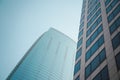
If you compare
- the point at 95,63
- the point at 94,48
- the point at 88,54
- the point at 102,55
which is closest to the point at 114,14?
the point at 94,48

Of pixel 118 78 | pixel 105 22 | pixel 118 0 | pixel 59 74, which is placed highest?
pixel 118 0

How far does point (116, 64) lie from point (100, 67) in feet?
11.7

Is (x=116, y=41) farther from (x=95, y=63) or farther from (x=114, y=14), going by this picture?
(x=114, y=14)

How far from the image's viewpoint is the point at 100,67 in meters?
24.3

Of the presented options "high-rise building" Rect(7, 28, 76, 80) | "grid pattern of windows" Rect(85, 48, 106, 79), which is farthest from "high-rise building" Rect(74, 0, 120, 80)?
"high-rise building" Rect(7, 28, 76, 80)

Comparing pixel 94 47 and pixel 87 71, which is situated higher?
pixel 94 47

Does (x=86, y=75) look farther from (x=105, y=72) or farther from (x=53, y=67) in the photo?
(x=53, y=67)

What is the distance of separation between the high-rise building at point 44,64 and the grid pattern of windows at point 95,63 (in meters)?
115

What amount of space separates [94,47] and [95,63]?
4140 millimetres

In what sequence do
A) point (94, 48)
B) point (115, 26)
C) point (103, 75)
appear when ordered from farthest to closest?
point (94, 48) → point (115, 26) → point (103, 75)

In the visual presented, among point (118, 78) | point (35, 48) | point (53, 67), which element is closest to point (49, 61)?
point (53, 67)

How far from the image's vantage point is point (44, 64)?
164 meters

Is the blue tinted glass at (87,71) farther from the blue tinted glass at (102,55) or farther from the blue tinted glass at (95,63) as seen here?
the blue tinted glass at (102,55)

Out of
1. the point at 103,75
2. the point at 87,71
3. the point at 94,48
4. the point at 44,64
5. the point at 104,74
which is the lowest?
the point at 44,64
